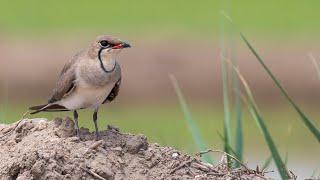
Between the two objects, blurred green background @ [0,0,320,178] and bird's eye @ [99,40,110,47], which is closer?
bird's eye @ [99,40,110,47]

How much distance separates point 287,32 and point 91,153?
2124cm

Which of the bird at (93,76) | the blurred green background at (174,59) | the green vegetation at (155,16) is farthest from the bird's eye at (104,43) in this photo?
the green vegetation at (155,16)

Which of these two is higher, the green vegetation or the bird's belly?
the green vegetation

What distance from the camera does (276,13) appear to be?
2828 cm

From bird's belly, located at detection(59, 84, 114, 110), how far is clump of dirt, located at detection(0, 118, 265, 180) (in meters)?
0.33

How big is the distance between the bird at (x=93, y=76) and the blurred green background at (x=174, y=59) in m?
9.07

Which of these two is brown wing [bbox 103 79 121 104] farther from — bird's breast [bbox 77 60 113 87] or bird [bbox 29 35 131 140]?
bird's breast [bbox 77 60 113 87]

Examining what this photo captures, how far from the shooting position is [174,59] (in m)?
22.1

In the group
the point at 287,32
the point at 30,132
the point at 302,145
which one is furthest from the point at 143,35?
the point at 30,132

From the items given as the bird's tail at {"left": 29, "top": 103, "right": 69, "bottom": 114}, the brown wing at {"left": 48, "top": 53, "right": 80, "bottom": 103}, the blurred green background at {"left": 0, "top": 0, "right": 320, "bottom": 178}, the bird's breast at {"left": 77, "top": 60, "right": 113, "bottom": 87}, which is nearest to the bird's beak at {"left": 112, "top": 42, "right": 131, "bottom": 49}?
the bird's breast at {"left": 77, "top": 60, "right": 113, "bottom": 87}

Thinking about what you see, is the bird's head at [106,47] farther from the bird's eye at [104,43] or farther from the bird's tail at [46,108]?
the bird's tail at [46,108]

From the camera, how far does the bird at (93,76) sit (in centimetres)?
583

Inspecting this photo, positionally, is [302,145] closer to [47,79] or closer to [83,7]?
[47,79]

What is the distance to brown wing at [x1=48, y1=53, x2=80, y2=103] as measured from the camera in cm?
599
